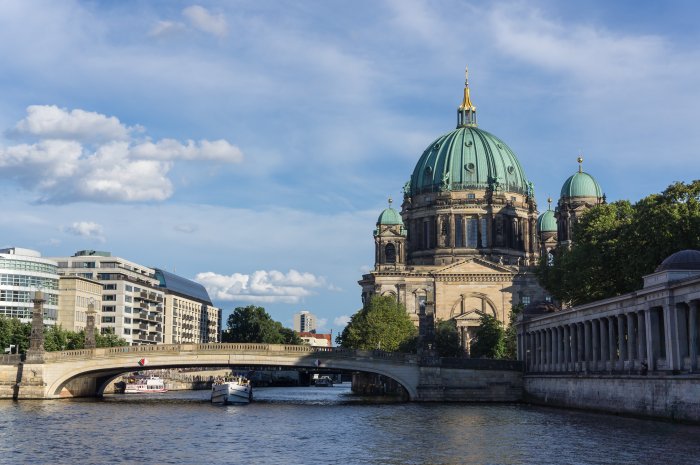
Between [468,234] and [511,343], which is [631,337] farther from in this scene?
[468,234]

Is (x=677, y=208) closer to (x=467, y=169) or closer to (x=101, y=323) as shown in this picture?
(x=467, y=169)

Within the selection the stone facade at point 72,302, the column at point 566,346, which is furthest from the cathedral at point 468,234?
the column at point 566,346

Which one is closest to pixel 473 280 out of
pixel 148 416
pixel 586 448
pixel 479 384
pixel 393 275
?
pixel 393 275

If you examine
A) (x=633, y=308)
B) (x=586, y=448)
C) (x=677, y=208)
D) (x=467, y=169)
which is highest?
(x=467, y=169)

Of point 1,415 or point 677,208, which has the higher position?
point 677,208

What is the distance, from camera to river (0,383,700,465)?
51625 millimetres

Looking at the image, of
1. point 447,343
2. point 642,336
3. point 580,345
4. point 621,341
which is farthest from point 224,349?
point 447,343

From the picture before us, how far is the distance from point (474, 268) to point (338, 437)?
118093 millimetres

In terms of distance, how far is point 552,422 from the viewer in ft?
240

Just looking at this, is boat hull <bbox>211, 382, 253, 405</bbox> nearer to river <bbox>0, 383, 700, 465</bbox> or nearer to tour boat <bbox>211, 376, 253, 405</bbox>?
tour boat <bbox>211, 376, 253, 405</bbox>

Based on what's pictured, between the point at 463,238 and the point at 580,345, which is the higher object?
the point at 463,238

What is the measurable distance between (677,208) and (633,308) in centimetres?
1313

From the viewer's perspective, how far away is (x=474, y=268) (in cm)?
18062

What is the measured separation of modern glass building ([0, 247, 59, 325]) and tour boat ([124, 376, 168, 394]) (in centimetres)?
1567
